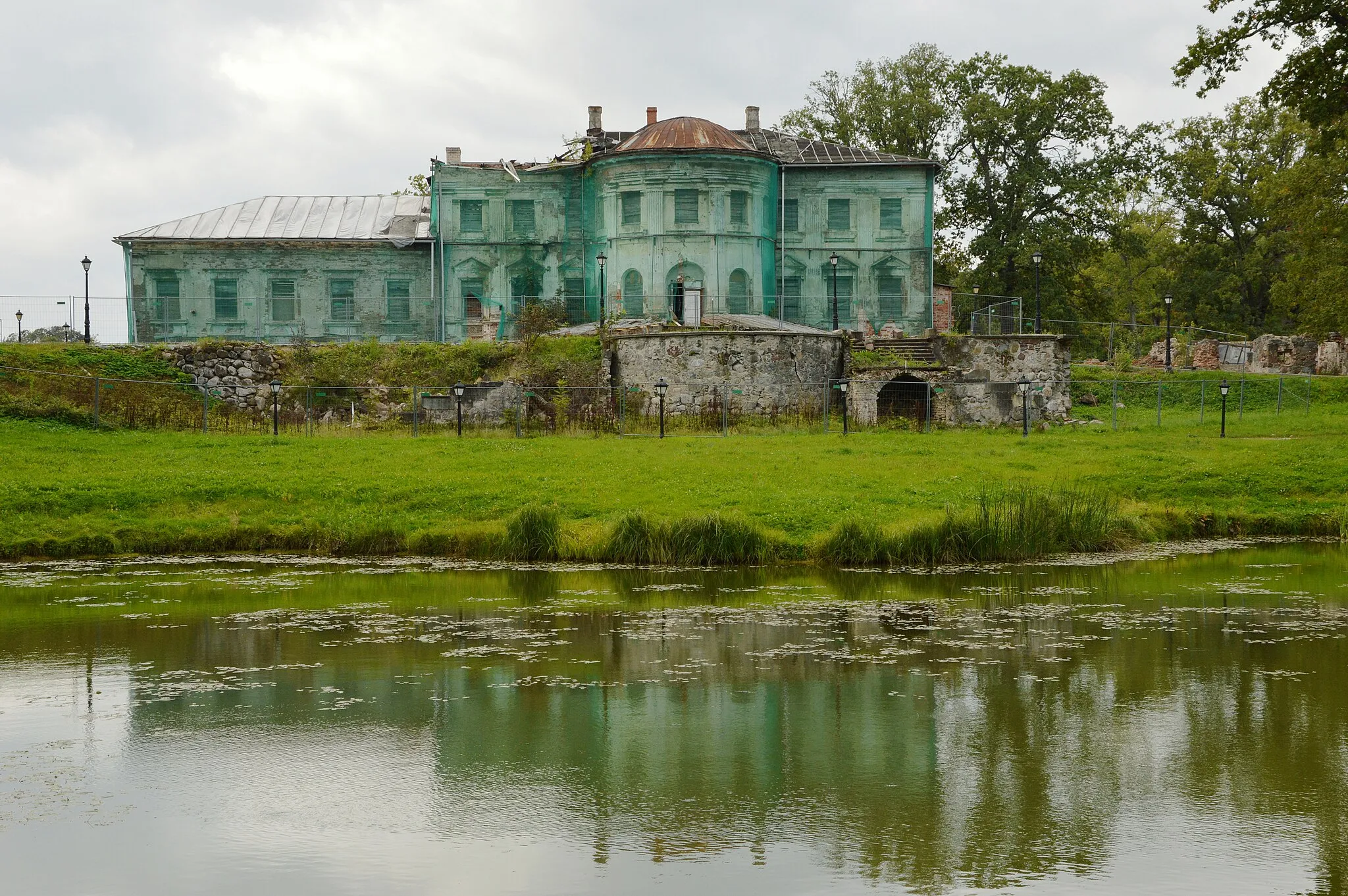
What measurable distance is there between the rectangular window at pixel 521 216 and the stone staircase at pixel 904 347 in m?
14.0

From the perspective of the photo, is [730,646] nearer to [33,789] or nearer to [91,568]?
[33,789]

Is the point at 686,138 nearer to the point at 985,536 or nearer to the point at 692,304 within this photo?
the point at 692,304

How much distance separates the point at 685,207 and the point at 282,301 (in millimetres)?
16133

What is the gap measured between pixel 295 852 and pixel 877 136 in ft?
188

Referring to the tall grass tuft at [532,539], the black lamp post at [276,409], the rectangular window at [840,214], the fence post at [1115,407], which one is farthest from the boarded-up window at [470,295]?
the tall grass tuft at [532,539]

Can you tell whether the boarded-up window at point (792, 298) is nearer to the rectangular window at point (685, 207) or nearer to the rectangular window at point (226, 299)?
the rectangular window at point (685, 207)

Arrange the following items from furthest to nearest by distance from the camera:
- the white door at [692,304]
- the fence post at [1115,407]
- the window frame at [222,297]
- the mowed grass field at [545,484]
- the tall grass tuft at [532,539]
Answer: the window frame at [222,297], the white door at [692,304], the fence post at [1115,407], the mowed grass field at [545,484], the tall grass tuft at [532,539]

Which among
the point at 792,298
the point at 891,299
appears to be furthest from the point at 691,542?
the point at 891,299

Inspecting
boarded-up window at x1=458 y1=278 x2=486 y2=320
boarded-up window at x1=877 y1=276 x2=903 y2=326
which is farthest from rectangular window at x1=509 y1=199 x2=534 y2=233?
Answer: boarded-up window at x1=877 y1=276 x2=903 y2=326

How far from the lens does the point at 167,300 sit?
51.5m

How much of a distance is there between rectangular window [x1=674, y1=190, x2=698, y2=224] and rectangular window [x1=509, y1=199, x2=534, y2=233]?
7.05 m

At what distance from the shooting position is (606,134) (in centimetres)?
5334

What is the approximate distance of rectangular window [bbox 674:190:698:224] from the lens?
156 ft

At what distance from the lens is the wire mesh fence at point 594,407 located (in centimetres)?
3478
